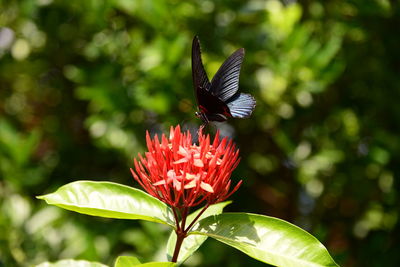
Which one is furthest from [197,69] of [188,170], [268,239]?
[268,239]

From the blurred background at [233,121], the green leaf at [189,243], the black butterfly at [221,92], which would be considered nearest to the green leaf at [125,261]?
the green leaf at [189,243]

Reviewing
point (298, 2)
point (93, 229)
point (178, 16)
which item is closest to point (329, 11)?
point (298, 2)

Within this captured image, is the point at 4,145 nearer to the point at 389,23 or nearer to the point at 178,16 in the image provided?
the point at 178,16

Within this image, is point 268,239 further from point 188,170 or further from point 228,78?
point 228,78

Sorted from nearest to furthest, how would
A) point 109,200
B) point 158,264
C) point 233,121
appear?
point 158,264 → point 109,200 → point 233,121

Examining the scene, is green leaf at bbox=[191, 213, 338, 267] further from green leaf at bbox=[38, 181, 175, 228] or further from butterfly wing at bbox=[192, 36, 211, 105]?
butterfly wing at bbox=[192, 36, 211, 105]
